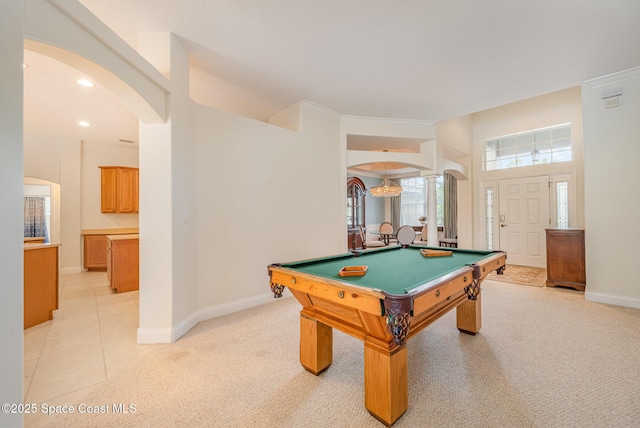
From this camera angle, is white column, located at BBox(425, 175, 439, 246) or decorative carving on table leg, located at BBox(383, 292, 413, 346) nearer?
A: decorative carving on table leg, located at BBox(383, 292, 413, 346)

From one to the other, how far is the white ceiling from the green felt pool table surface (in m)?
2.18

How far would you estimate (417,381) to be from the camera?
1.81 m

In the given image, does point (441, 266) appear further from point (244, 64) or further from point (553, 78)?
point (553, 78)

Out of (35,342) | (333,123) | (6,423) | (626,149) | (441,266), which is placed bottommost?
(35,342)

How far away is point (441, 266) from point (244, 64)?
9.91 feet

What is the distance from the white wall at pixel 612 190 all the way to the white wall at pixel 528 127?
190 cm

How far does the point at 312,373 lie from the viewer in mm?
1913

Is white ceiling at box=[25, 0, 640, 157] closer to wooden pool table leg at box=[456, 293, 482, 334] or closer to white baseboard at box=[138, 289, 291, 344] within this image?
wooden pool table leg at box=[456, 293, 482, 334]

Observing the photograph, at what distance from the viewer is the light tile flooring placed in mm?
1768

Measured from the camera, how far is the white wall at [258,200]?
2996mm

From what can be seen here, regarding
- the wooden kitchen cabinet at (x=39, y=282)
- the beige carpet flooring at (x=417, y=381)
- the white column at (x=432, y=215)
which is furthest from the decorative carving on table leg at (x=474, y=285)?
the wooden kitchen cabinet at (x=39, y=282)

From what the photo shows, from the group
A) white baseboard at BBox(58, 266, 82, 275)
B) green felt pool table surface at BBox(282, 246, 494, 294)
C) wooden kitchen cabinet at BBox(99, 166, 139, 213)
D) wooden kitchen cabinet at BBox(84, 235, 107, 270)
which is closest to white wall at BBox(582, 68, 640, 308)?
green felt pool table surface at BBox(282, 246, 494, 294)

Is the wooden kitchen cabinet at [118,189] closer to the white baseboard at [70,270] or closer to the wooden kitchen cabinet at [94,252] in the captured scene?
the wooden kitchen cabinet at [94,252]

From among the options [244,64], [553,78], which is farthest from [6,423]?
[553,78]
